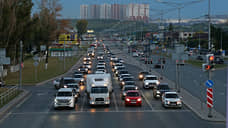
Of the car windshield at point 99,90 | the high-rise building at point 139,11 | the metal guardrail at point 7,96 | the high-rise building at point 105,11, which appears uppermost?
the high-rise building at point 105,11

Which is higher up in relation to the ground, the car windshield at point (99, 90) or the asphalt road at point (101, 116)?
the car windshield at point (99, 90)

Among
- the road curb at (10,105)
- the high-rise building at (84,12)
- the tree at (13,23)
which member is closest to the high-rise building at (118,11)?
the high-rise building at (84,12)

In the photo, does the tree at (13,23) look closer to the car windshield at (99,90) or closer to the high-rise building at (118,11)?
the high-rise building at (118,11)

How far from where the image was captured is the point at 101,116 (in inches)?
1034

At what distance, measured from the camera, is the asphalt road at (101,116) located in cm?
2267

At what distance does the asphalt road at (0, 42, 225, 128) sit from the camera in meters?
22.7

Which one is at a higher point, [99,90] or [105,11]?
[105,11]

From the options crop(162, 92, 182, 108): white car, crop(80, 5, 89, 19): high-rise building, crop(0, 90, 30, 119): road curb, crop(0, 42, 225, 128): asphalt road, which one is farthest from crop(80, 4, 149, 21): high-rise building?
crop(162, 92, 182, 108): white car

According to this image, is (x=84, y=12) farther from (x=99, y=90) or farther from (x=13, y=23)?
(x=99, y=90)

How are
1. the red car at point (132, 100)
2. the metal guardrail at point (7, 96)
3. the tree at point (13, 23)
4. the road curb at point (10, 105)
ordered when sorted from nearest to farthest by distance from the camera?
the road curb at point (10, 105)
the red car at point (132, 100)
the metal guardrail at point (7, 96)
the tree at point (13, 23)

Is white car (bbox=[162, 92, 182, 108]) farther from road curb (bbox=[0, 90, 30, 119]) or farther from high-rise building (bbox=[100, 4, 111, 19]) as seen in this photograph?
high-rise building (bbox=[100, 4, 111, 19])

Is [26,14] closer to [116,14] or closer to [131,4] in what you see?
[131,4]

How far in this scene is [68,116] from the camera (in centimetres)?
2645

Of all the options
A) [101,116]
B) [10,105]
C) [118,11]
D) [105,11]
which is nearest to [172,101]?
[101,116]
